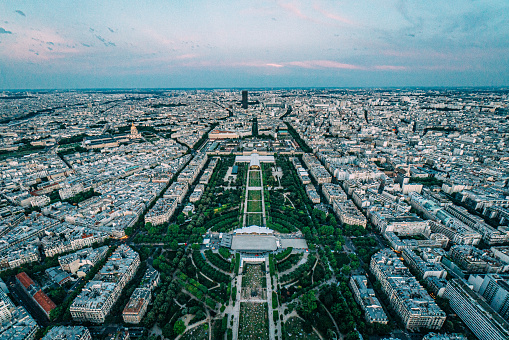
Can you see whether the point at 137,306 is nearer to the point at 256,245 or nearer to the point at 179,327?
the point at 179,327

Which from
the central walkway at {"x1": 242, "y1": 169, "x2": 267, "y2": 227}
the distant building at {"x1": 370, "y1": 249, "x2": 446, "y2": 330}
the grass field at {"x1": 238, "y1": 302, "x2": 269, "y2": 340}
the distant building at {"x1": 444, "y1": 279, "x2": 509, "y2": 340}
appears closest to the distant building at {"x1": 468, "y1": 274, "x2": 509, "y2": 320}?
the distant building at {"x1": 444, "y1": 279, "x2": 509, "y2": 340}

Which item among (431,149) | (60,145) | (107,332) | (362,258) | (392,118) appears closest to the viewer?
(107,332)

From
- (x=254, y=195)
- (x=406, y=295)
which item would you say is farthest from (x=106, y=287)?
(x=406, y=295)

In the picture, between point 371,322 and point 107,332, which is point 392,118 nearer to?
point 371,322

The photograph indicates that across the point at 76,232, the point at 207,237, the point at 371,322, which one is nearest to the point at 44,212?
the point at 76,232

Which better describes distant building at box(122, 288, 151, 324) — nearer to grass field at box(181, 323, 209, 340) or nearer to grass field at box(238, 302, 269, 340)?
grass field at box(181, 323, 209, 340)

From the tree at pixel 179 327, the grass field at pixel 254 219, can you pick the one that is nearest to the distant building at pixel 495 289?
the grass field at pixel 254 219
